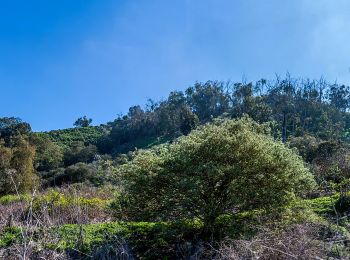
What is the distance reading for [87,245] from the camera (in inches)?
301

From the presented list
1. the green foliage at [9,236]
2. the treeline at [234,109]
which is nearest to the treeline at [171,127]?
the treeline at [234,109]

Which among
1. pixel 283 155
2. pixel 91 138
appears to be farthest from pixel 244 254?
pixel 91 138

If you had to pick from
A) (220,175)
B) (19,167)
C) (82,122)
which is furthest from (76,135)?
(220,175)

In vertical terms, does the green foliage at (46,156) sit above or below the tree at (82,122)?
below

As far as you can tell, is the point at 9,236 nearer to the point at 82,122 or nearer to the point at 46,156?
the point at 46,156

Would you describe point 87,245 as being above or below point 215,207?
below

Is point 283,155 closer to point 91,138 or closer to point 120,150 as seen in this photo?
point 120,150

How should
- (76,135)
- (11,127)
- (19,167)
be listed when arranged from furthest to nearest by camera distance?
(76,135) → (11,127) → (19,167)

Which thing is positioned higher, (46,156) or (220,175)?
(46,156)

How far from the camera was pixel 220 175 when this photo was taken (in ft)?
23.5

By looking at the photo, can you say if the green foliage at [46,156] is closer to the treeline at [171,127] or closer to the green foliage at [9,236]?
the treeline at [171,127]

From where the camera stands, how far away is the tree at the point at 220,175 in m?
7.29

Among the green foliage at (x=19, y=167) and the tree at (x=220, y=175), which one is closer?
the tree at (x=220, y=175)

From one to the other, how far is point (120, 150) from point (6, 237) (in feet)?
107
